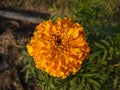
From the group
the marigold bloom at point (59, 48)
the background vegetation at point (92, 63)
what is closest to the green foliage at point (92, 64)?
the background vegetation at point (92, 63)

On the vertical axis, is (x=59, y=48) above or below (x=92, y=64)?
above

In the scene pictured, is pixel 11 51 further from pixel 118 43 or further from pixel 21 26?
pixel 118 43

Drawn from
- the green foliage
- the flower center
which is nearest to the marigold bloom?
the flower center

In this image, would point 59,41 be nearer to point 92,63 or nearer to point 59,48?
point 59,48

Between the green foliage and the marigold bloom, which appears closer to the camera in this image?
the marigold bloom

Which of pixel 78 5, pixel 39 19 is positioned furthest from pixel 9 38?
pixel 78 5

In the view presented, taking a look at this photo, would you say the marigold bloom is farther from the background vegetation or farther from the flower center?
the background vegetation

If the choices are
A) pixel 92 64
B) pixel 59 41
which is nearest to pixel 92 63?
pixel 92 64

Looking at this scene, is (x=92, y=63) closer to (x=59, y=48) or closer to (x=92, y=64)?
(x=92, y=64)

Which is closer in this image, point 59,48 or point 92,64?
point 59,48
